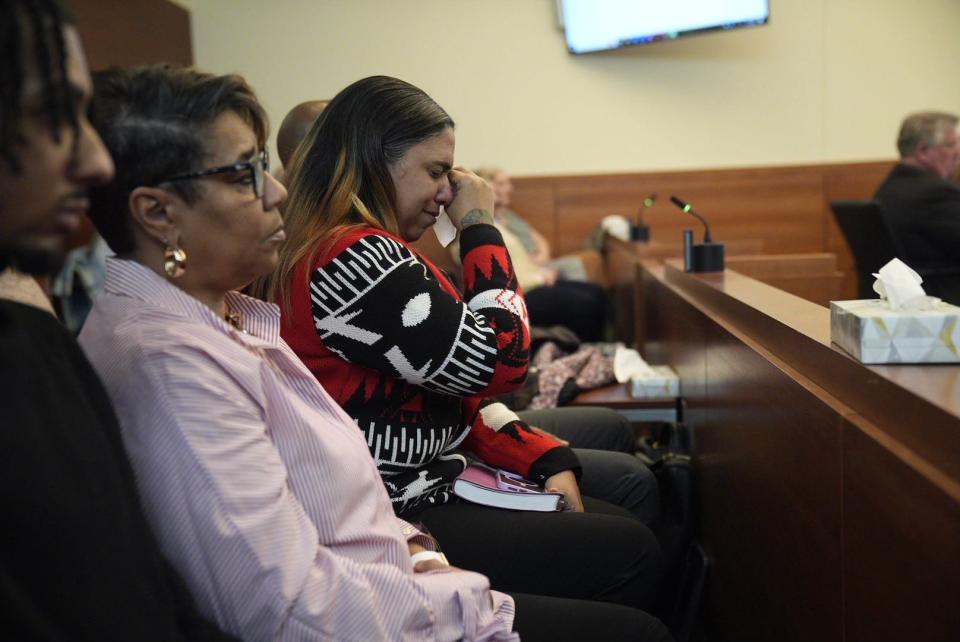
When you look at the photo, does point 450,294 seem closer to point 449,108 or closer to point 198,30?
point 449,108

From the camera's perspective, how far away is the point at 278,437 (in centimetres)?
103

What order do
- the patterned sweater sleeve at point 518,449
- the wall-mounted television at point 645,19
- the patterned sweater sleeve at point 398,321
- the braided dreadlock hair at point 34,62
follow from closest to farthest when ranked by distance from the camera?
the braided dreadlock hair at point 34,62, the patterned sweater sleeve at point 398,321, the patterned sweater sleeve at point 518,449, the wall-mounted television at point 645,19

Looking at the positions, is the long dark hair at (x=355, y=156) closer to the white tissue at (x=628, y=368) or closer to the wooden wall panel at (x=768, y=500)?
the wooden wall panel at (x=768, y=500)

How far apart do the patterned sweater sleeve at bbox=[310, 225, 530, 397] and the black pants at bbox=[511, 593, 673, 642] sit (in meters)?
0.36

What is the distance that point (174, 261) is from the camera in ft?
3.29

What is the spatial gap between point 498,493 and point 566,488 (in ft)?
0.50

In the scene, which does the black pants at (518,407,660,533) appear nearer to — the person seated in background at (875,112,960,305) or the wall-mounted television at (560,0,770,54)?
the person seated in background at (875,112,960,305)

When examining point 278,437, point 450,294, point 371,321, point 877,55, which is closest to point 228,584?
point 278,437

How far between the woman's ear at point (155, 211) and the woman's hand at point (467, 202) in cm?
77

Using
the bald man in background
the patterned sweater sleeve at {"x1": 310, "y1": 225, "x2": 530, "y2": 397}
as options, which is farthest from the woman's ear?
the bald man in background

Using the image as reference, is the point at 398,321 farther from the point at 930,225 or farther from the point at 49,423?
the point at 930,225

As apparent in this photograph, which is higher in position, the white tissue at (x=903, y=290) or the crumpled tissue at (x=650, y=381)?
the white tissue at (x=903, y=290)

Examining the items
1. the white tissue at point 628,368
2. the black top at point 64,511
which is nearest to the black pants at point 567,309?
the white tissue at point 628,368

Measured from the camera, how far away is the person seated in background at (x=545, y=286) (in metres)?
4.56
